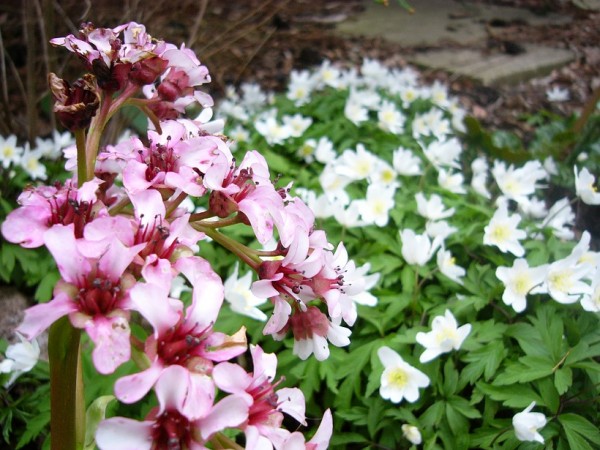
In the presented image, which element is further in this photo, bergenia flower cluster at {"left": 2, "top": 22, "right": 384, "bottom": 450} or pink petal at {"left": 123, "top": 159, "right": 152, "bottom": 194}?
pink petal at {"left": 123, "top": 159, "right": 152, "bottom": 194}

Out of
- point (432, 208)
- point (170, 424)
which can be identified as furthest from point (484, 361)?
point (170, 424)

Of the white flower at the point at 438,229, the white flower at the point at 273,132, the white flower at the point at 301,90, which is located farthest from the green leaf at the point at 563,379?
the white flower at the point at 301,90

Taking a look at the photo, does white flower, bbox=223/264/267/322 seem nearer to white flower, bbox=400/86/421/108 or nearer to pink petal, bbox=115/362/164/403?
pink petal, bbox=115/362/164/403

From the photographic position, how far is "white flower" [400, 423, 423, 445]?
1776 mm

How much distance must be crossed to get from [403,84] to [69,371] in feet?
12.4

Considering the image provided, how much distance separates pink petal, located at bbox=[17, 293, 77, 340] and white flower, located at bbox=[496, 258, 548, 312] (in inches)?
58.6

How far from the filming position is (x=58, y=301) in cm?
93

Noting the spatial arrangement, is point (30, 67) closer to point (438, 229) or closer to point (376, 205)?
point (376, 205)

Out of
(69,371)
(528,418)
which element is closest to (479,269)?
(528,418)

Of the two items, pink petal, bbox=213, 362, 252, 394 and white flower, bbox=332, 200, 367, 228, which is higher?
pink petal, bbox=213, 362, 252, 394

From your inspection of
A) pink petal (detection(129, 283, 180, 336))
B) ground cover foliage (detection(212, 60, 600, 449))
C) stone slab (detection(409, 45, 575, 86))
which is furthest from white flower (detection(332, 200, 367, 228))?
stone slab (detection(409, 45, 575, 86))

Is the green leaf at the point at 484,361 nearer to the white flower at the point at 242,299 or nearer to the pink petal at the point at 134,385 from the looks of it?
the white flower at the point at 242,299

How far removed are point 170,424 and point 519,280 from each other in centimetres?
144

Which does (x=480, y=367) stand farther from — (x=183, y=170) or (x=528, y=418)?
(x=183, y=170)
